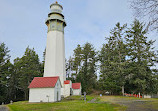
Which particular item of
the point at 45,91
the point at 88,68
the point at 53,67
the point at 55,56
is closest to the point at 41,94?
the point at 45,91

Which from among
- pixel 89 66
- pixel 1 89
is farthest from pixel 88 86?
pixel 1 89

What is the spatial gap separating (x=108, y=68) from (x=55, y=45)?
1404 cm

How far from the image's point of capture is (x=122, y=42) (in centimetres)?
2991

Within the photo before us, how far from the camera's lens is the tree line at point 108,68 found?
25641 mm

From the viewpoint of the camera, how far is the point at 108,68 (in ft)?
100

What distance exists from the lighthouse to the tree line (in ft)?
34.9

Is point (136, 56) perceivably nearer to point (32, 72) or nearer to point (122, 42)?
point (122, 42)

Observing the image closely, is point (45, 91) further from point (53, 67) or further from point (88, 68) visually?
point (88, 68)

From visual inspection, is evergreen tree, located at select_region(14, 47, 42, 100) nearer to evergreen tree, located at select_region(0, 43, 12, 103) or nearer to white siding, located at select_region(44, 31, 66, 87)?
evergreen tree, located at select_region(0, 43, 12, 103)

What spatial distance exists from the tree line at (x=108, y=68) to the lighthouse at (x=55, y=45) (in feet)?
34.9

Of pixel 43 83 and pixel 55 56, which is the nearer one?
pixel 43 83

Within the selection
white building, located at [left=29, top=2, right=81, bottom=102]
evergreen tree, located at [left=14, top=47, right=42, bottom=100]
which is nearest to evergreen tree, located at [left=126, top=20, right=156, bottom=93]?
white building, located at [left=29, top=2, right=81, bottom=102]

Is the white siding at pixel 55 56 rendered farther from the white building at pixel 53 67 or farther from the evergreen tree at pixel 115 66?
the evergreen tree at pixel 115 66

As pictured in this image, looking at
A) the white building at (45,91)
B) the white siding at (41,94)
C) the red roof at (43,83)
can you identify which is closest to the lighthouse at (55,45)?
the red roof at (43,83)
